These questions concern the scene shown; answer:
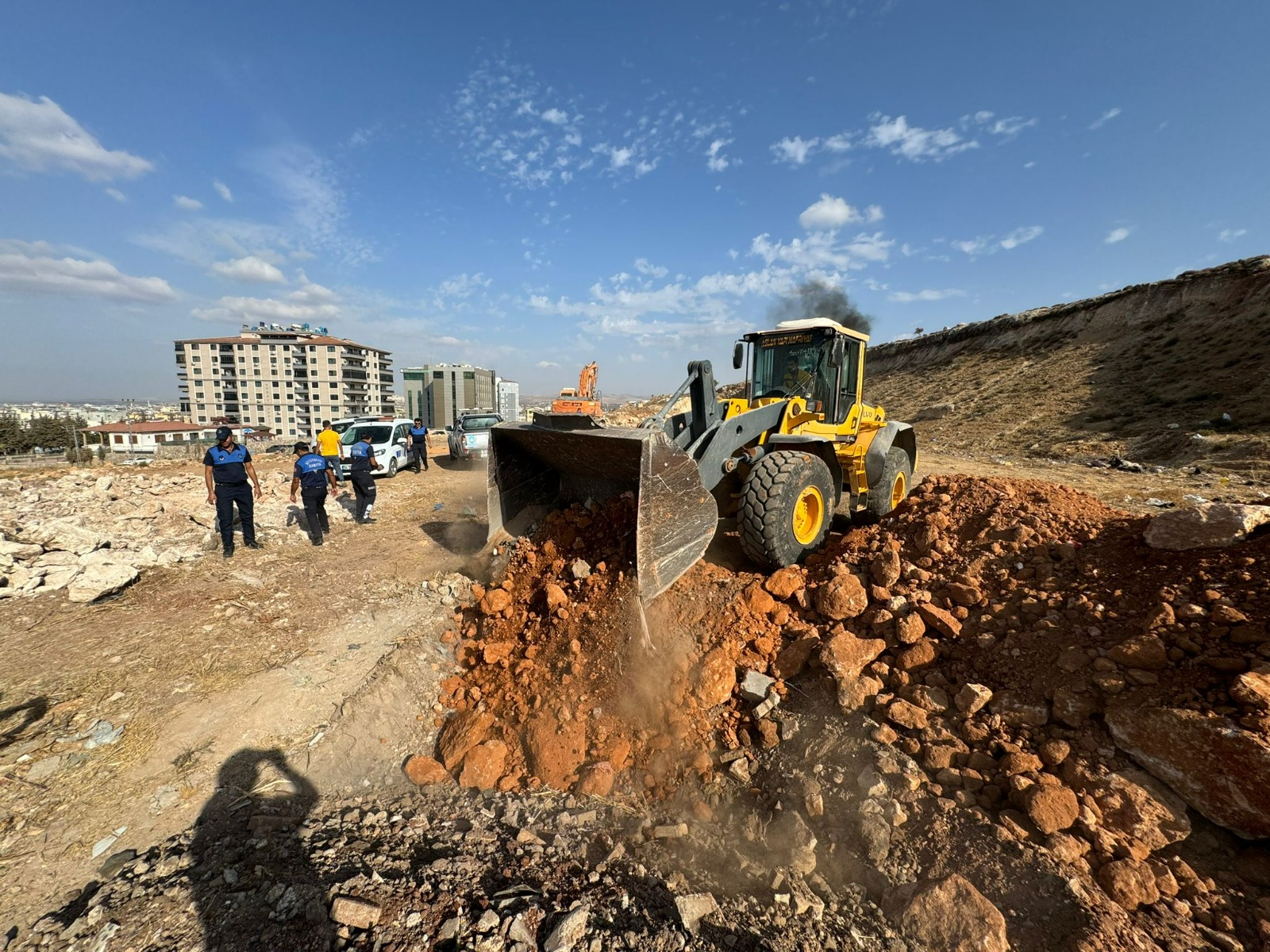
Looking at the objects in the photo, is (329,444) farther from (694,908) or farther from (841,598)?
(694,908)

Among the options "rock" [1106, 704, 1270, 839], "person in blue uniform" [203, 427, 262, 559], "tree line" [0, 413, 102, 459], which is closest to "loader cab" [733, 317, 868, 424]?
"rock" [1106, 704, 1270, 839]

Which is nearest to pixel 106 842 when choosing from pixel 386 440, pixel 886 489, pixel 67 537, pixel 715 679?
pixel 715 679

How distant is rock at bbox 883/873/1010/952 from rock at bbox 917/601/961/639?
4.70ft

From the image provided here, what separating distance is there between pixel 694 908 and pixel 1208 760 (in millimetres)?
2211

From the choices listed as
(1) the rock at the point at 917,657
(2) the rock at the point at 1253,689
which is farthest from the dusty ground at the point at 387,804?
(2) the rock at the point at 1253,689

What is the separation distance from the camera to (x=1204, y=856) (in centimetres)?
210

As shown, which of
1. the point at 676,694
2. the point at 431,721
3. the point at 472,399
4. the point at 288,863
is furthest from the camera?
the point at 472,399

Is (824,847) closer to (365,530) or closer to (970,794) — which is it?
(970,794)

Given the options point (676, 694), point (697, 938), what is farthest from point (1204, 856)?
point (676, 694)

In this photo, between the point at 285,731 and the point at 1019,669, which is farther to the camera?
the point at 285,731

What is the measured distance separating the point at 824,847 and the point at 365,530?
725cm

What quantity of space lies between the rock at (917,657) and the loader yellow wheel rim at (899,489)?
135 inches

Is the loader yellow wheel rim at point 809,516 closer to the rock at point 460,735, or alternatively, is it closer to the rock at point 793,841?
the rock at point 793,841

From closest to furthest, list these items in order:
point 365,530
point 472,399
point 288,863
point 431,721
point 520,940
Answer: point 520,940
point 288,863
point 431,721
point 365,530
point 472,399
